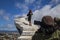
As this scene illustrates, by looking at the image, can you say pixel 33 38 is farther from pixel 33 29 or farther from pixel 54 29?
pixel 54 29

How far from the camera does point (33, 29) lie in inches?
764

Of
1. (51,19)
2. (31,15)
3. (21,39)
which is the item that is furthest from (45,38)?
(31,15)

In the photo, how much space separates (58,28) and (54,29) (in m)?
0.34

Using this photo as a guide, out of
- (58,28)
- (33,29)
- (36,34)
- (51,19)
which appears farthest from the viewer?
(33,29)

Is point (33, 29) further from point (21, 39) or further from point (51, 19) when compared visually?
point (51, 19)

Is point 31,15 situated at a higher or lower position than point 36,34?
higher

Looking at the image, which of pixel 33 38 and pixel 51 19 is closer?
pixel 51 19

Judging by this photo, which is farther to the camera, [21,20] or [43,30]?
[21,20]

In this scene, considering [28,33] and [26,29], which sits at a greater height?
[26,29]

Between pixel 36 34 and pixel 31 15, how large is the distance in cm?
274

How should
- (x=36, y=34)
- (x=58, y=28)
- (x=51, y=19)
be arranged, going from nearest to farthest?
(x=58, y=28) < (x=51, y=19) < (x=36, y=34)

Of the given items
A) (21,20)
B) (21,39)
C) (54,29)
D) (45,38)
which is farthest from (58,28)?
(21,20)

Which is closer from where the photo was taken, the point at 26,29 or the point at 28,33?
the point at 28,33

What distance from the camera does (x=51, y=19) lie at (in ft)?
53.7
